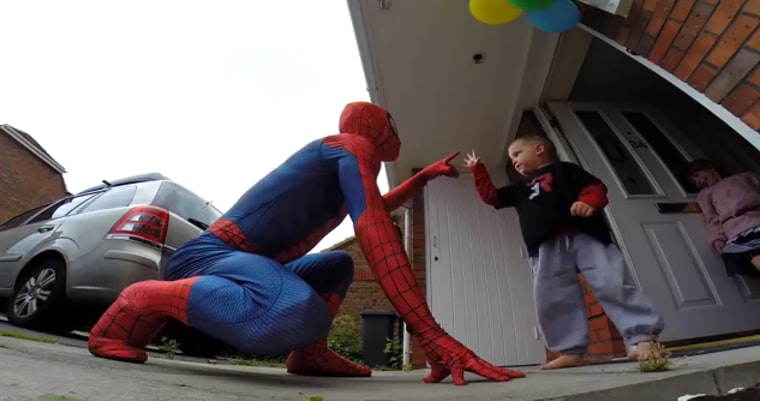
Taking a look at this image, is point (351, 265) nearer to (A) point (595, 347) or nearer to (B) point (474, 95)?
(A) point (595, 347)

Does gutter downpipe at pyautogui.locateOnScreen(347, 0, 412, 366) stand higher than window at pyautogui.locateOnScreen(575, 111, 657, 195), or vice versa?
gutter downpipe at pyautogui.locateOnScreen(347, 0, 412, 366)

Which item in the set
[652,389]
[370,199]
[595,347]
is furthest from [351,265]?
[595,347]

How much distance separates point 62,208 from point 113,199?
779mm

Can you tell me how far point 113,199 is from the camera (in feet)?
10.4

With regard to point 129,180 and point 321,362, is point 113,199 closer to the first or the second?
point 129,180

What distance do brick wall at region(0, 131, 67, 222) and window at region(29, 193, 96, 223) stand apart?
7.79 m

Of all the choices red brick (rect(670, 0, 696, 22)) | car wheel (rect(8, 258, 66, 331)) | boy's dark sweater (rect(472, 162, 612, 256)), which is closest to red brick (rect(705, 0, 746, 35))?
red brick (rect(670, 0, 696, 22))

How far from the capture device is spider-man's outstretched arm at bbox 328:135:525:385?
0.94 metres

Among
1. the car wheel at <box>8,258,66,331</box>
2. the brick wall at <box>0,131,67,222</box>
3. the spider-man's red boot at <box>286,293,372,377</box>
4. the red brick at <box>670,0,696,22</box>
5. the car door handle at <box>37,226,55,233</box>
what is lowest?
the spider-man's red boot at <box>286,293,372,377</box>

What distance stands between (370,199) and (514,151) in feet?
4.43

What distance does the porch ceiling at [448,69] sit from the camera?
2.78m

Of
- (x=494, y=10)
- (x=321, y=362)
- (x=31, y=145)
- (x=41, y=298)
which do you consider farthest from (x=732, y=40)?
(x=31, y=145)

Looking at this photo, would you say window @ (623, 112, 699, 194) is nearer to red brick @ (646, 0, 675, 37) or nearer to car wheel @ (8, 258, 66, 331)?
red brick @ (646, 0, 675, 37)

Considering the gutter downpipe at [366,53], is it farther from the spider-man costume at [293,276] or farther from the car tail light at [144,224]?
the car tail light at [144,224]
